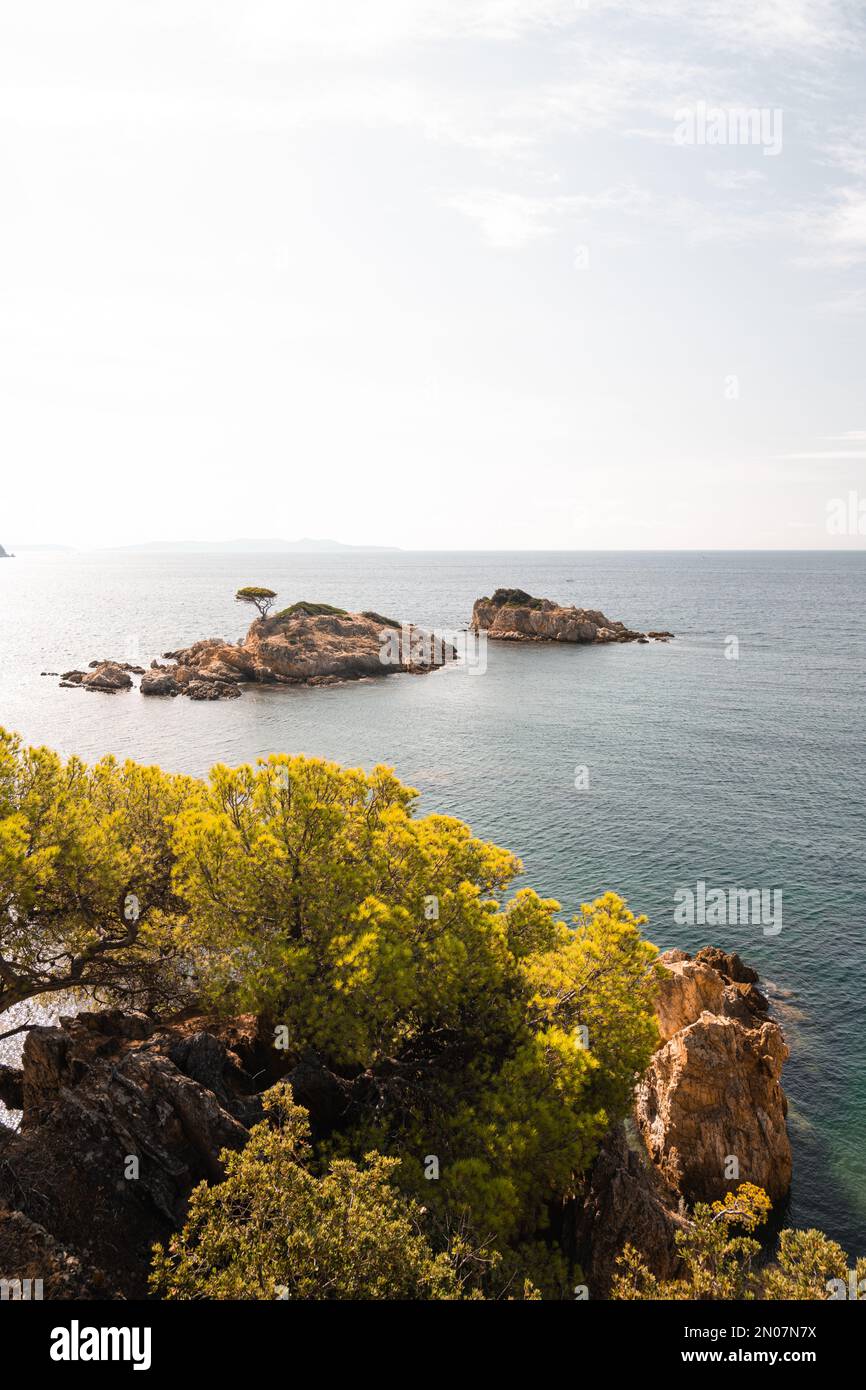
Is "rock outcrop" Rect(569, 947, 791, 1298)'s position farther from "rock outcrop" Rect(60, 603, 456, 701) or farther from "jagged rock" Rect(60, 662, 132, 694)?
"jagged rock" Rect(60, 662, 132, 694)

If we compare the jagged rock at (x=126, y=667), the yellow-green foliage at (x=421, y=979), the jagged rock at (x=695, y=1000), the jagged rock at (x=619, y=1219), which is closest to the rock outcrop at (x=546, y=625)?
the jagged rock at (x=126, y=667)

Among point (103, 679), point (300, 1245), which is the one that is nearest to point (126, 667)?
point (103, 679)

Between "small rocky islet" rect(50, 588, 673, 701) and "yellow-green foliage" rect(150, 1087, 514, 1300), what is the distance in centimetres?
10353

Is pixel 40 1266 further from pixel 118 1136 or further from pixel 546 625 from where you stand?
pixel 546 625

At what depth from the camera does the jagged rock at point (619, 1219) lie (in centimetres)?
2566

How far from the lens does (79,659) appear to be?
157875mm

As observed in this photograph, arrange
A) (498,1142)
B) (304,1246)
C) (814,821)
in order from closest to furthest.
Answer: (304,1246) < (498,1142) < (814,821)

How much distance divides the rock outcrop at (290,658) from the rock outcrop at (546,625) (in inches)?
945

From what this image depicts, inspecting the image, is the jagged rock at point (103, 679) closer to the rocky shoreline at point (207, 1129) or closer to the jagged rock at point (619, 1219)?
the rocky shoreline at point (207, 1129)

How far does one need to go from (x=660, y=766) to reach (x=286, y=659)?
244ft

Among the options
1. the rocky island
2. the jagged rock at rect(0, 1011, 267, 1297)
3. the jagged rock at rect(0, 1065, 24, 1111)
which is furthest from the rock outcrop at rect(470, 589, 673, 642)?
the jagged rock at rect(0, 1065, 24, 1111)

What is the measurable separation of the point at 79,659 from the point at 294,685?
5922cm
